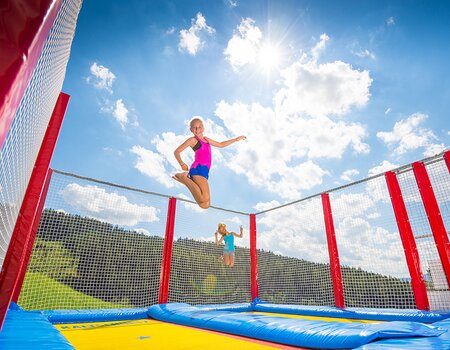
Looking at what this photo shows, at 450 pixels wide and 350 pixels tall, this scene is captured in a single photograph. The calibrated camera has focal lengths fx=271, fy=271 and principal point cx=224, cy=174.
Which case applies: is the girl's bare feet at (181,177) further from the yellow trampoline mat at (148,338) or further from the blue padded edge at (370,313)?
the blue padded edge at (370,313)

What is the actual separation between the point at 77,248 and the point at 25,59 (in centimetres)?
491

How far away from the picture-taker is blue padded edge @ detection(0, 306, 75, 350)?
5.50ft

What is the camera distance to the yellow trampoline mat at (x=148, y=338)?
2.51 meters

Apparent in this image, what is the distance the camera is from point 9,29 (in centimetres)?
36

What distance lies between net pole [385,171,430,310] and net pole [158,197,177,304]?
410 cm

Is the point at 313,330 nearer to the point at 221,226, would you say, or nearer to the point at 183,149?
the point at 183,149

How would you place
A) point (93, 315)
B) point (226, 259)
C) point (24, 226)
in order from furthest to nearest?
point (226, 259), point (93, 315), point (24, 226)

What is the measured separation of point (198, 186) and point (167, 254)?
2.29 m

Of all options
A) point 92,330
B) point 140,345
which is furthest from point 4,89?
point 92,330

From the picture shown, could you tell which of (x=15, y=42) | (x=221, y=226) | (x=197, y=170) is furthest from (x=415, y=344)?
(x=221, y=226)

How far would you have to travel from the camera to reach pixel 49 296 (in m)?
4.21

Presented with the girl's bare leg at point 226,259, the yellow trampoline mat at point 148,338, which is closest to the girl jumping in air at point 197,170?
the yellow trampoline mat at point 148,338

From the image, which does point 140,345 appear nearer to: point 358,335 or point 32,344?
point 32,344

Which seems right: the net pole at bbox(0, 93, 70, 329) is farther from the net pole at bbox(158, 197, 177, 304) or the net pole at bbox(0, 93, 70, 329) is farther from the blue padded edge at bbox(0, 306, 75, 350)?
the net pole at bbox(158, 197, 177, 304)
